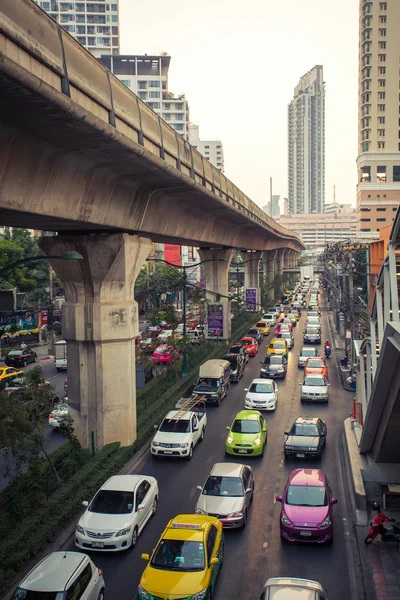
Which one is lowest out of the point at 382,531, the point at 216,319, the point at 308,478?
the point at 382,531

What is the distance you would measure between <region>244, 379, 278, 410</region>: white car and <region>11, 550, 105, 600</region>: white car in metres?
16.4

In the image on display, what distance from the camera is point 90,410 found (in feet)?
67.1

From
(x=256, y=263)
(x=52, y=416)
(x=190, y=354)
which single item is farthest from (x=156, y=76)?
(x=52, y=416)

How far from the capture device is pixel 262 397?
26.8 meters

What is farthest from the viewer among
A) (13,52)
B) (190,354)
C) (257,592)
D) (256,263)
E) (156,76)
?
(156,76)

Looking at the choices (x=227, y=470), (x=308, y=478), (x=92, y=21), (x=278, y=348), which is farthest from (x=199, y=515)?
(x=92, y=21)

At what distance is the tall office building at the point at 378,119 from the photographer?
85.0 metres

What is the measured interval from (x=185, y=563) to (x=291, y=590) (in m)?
2.22

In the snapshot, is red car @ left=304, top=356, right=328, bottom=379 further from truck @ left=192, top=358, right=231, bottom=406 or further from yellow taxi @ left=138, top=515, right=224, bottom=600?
yellow taxi @ left=138, top=515, right=224, bottom=600

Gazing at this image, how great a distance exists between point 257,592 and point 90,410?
10.3m

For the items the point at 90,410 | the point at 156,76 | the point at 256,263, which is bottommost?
the point at 90,410

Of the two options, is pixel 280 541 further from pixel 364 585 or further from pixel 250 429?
pixel 250 429

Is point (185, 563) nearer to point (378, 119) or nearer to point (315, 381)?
point (315, 381)

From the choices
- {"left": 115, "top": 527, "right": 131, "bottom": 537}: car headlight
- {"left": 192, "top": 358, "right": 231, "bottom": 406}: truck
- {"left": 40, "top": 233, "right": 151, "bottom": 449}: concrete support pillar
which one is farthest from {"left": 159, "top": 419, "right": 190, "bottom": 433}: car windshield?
{"left": 115, "top": 527, "right": 131, "bottom": 537}: car headlight
